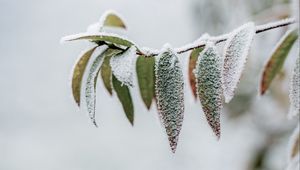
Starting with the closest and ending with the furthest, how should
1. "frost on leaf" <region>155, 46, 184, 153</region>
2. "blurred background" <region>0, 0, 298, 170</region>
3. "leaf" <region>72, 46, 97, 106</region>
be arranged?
"frost on leaf" <region>155, 46, 184, 153</region>, "leaf" <region>72, 46, 97, 106</region>, "blurred background" <region>0, 0, 298, 170</region>

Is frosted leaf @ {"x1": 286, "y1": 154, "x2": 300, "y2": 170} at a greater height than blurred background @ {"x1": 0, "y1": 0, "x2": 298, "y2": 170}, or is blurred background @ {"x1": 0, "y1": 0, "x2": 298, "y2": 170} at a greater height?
blurred background @ {"x1": 0, "y1": 0, "x2": 298, "y2": 170}

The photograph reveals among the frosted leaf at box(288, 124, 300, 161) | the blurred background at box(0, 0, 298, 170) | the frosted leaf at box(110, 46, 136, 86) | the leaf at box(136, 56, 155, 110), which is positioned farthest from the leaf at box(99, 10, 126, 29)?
the blurred background at box(0, 0, 298, 170)

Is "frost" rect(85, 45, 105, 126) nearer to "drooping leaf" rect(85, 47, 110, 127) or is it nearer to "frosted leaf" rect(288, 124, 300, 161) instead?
"drooping leaf" rect(85, 47, 110, 127)

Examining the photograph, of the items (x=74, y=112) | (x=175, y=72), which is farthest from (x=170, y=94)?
(x=74, y=112)

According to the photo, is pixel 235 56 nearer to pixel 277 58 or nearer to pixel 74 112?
pixel 277 58

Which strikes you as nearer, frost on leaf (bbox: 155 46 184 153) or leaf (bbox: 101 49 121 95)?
frost on leaf (bbox: 155 46 184 153)

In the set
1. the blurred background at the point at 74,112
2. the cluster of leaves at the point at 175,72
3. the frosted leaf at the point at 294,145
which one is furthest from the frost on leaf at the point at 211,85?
the blurred background at the point at 74,112

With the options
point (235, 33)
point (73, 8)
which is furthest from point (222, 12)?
point (73, 8)
